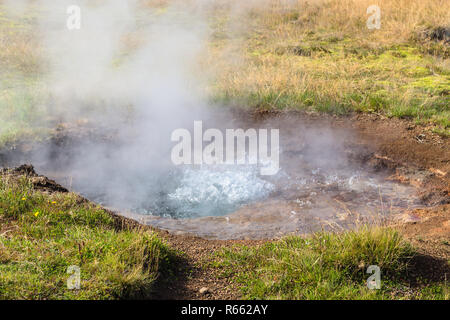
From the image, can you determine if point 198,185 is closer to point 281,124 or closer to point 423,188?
point 281,124

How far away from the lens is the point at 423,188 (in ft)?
15.8

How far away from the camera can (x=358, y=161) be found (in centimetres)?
545

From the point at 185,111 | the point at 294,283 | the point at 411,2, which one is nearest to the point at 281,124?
the point at 185,111

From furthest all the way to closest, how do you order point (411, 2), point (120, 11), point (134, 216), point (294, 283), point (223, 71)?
1. point (120, 11)
2. point (411, 2)
3. point (223, 71)
4. point (134, 216)
5. point (294, 283)

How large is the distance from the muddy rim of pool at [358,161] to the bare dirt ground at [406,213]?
0.01m

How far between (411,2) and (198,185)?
28.8ft

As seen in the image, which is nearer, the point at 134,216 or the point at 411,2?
the point at 134,216

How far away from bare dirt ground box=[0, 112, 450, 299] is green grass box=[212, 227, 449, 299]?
0.50 feet

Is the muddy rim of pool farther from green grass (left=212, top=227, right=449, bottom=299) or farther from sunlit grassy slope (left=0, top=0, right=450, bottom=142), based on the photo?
green grass (left=212, top=227, right=449, bottom=299)

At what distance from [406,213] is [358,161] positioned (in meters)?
1.23

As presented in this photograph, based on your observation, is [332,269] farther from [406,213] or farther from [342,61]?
[342,61]

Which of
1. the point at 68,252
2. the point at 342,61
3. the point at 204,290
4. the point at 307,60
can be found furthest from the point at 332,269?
the point at 307,60

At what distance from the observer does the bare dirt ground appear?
299cm
